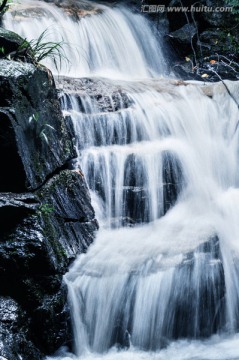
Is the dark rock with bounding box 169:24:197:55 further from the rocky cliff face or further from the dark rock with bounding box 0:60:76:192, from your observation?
the rocky cliff face

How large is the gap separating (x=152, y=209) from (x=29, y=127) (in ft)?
7.15

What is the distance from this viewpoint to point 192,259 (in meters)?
4.98

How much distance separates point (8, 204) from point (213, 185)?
374 centimetres

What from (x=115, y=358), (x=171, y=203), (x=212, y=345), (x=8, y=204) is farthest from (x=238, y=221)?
(x=8, y=204)

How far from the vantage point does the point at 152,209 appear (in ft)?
20.8

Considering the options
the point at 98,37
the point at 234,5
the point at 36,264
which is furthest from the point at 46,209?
the point at 234,5

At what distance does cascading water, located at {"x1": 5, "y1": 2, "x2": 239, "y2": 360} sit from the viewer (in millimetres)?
4695

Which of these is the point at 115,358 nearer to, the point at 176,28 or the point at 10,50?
the point at 10,50

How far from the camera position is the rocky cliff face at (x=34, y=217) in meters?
4.16

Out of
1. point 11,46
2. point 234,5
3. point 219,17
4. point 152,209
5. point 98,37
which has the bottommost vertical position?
point 152,209

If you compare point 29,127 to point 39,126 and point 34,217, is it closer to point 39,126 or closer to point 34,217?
Result: point 39,126

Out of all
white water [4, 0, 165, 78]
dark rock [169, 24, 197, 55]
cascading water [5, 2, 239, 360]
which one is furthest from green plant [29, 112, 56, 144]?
dark rock [169, 24, 197, 55]

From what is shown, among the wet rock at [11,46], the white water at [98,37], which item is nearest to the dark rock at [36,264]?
the wet rock at [11,46]

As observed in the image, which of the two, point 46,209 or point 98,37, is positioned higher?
point 98,37
